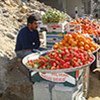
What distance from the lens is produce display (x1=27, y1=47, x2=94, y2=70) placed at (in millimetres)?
4688

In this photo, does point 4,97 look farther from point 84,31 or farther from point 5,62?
point 84,31

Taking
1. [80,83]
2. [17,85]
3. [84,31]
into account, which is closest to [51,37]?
[84,31]

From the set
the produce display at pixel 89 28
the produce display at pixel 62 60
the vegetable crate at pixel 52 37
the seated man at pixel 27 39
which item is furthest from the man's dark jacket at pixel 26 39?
the produce display at pixel 89 28

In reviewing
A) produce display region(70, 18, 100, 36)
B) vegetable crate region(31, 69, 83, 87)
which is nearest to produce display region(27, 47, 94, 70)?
vegetable crate region(31, 69, 83, 87)

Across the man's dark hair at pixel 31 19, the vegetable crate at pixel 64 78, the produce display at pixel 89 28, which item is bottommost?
the vegetable crate at pixel 64 78

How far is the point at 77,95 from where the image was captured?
494 cm

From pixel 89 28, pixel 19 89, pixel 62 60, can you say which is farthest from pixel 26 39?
pixel 89 28

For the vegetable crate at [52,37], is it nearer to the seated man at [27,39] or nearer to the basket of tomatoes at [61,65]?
the seated man at [27,39]

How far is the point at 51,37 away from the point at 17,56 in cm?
82

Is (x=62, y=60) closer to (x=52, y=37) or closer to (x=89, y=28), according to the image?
(x=52, y=37)

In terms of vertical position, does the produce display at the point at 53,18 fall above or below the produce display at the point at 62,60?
above

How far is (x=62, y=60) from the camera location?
4.76 m

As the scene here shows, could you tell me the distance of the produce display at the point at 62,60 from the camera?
15.4ft

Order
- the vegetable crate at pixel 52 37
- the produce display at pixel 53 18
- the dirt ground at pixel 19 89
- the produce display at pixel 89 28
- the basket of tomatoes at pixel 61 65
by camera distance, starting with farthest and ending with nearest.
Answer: the produce display at pixel 89 28 < the produce display at pixel 53 18 < the vegetable crate at pixel 52 37 < the dirt ground at pixel 19 89 < the basket of tomatoes at pixel 61 65
